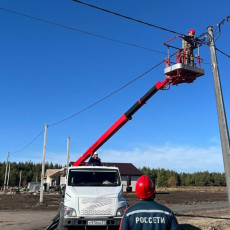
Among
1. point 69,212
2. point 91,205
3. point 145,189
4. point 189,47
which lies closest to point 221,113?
point 189,47

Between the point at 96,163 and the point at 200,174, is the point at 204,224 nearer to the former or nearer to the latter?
the point at 96,163

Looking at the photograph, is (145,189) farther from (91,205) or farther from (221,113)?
(221,113)

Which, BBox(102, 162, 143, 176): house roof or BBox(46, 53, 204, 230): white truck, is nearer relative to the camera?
BBox(46, 53, 204, 230): white truck

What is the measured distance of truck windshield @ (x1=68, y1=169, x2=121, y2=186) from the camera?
9922 millimetres

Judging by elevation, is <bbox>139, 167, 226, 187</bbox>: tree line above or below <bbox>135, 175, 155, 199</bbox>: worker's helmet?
above

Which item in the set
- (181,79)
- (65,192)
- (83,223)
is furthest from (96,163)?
(181,79)

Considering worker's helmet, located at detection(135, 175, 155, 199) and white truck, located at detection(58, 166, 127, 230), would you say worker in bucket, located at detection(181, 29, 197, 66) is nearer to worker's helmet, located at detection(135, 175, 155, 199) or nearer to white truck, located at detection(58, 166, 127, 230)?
white truck, located at detection(58, 166, 127, 230)

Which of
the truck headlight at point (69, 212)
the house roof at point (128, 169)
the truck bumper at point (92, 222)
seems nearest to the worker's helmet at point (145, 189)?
the truck bumper at point (92, 222)

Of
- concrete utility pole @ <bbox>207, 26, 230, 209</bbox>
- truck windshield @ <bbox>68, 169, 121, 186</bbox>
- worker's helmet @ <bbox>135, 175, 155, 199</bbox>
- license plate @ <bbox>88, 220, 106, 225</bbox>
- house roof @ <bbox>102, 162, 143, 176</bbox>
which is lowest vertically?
license plate @ <bbox>88, 220, 106, 225</bbox>

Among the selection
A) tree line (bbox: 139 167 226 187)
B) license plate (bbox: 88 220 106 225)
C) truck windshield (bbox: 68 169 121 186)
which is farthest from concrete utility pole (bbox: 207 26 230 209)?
tree line (bbox: 139 167 226 187)

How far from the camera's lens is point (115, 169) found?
1042 cm

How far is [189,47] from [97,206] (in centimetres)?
735

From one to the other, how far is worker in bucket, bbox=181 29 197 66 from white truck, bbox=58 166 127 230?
5806 millimetres

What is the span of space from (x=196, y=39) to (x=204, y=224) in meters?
7.54
